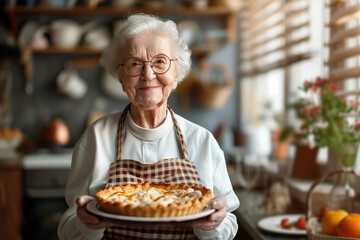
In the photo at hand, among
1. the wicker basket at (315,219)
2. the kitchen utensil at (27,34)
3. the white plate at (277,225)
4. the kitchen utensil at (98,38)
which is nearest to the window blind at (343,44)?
the wicker basket at (315,219)

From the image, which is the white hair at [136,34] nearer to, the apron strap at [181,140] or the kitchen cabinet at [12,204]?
the apron strap at [181,140]

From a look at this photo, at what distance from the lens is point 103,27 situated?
11.9ft

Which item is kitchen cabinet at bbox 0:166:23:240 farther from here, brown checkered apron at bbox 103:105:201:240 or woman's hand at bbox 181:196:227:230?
woman's hand at bbox 181:196:227:230

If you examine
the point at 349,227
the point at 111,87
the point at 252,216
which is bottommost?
the point at 252,216

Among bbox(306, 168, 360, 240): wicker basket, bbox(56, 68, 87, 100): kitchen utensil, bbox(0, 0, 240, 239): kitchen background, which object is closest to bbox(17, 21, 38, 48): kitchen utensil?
bbox(0, 0, 240, 239): kitchen background

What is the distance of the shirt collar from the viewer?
1.30 metres

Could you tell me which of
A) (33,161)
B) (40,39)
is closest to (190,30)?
(40,39)

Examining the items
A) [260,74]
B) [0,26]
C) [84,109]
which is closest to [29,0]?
[0,26]

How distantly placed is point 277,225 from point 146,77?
2.64 ft

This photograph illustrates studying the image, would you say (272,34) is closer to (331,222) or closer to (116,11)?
(116,11)

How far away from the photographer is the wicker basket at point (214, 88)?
3574 millimetres

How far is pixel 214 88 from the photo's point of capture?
3.57 meters

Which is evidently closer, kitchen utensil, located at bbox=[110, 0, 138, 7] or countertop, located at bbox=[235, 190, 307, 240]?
countertop, located at bbox=[235, 190, 307, 240]

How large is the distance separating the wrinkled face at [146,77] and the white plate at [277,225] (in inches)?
26.4
